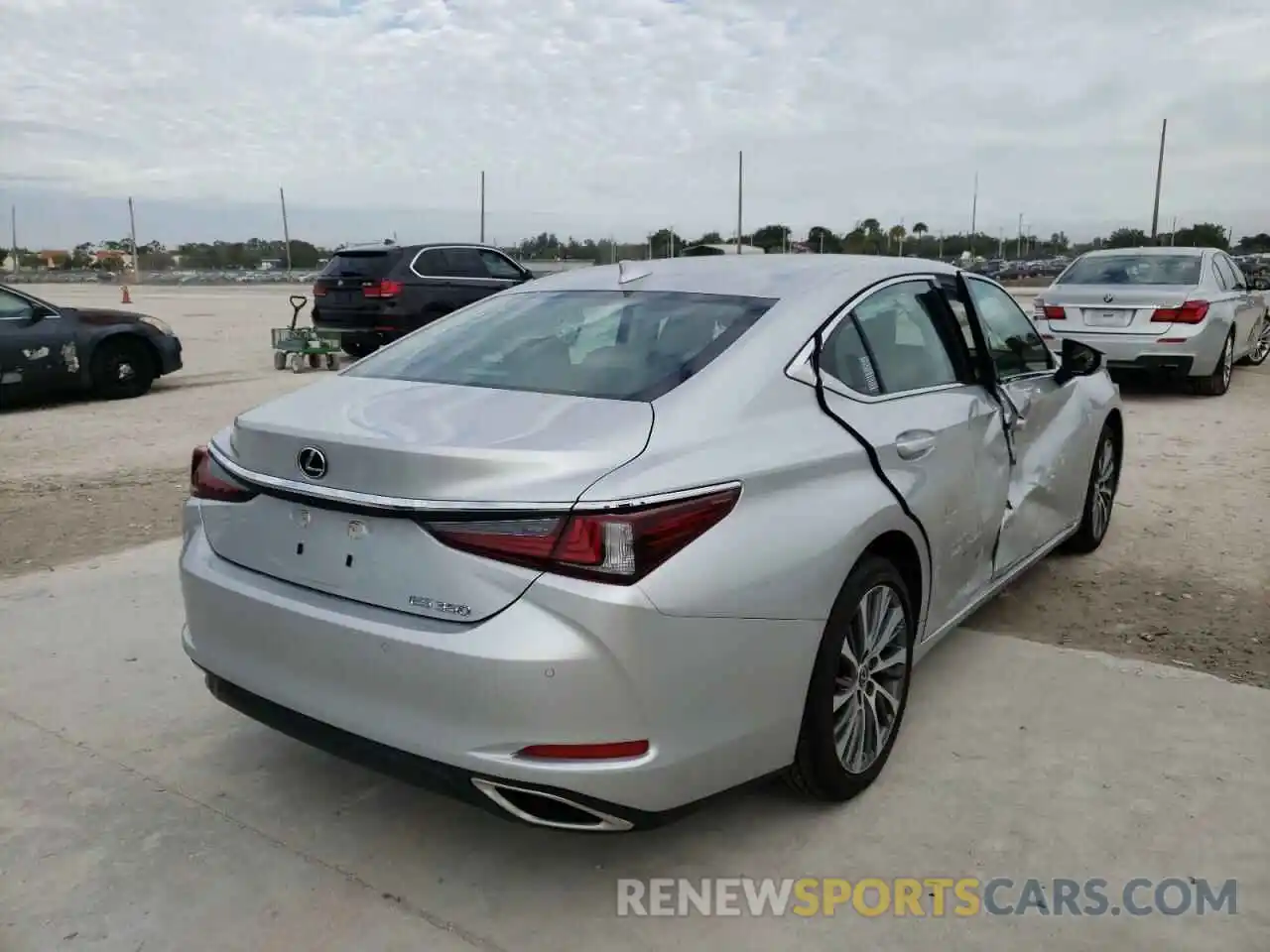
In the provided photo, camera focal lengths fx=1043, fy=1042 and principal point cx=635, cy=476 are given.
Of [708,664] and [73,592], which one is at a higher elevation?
[708,664]

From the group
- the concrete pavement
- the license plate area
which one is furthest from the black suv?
the concrete pavement

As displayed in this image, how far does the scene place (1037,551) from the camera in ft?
14.7

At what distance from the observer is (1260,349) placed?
46.0ft

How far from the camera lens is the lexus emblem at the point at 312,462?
253 cm

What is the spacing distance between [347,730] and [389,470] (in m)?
0.64

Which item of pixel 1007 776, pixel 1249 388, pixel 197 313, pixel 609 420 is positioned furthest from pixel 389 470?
pixel 197 313

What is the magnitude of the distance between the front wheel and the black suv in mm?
9733

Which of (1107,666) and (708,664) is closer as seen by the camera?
(708,664)

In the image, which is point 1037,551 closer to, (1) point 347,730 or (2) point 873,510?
(2) point 873,510

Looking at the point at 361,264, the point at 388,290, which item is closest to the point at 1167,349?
the point at 388,290

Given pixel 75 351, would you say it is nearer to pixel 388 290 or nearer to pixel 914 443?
pixel 388 290

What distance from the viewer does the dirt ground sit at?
4445 mm

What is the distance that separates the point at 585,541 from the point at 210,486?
124cm

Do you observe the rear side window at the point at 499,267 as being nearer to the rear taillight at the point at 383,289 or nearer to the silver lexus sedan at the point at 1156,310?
the rear taillight at the point at 383,289
